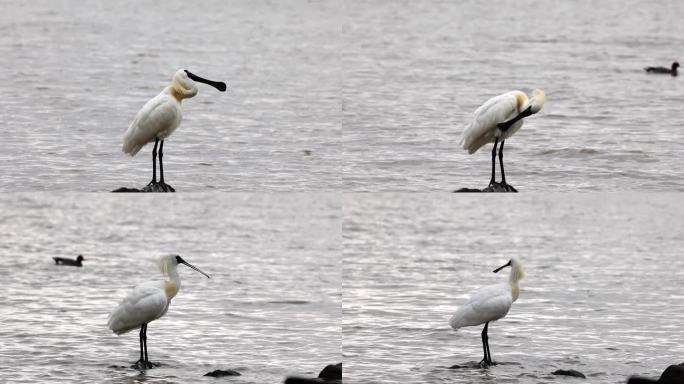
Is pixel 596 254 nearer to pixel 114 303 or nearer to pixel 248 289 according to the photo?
pixel 248 289

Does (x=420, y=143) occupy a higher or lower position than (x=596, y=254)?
higher

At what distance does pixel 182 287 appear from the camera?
16875 millimetres

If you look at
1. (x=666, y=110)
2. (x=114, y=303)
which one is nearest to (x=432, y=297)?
(x=114, y=303)

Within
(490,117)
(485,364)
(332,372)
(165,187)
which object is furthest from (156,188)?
(485,364)

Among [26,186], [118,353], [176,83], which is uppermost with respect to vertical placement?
[176,83]

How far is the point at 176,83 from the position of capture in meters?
12.3

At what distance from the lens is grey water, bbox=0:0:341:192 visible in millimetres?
15430

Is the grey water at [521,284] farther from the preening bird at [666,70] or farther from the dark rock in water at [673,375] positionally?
the preening bird at [666,70]

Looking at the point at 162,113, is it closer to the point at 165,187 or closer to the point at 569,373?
the point at 165,187

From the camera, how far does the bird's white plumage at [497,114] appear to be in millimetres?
13016

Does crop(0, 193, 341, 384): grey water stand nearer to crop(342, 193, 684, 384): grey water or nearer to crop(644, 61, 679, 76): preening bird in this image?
crop(342, 193, 684, 384): grey water

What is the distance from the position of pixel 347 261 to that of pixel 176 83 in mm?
6282

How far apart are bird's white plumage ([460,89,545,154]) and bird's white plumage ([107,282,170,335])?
3.00m

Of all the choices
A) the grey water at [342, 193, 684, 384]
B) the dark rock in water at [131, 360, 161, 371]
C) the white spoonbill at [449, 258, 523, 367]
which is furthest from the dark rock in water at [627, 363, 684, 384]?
the dark rock in water at [131, 360, 161, 371]
